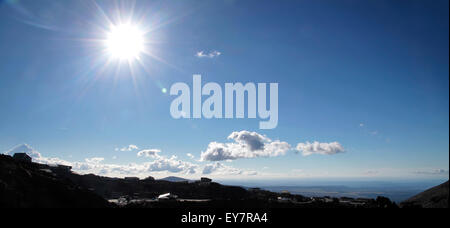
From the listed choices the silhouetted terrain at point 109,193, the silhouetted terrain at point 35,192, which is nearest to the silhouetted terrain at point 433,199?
the silhouetted terrain at point 109,193

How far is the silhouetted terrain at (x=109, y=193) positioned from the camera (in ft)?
86.8

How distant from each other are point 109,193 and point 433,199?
6481cm

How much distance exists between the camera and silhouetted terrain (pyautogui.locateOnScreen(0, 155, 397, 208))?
86.8 feet

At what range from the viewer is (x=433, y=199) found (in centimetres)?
5116

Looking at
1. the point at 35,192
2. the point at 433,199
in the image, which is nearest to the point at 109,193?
the point at 35,192

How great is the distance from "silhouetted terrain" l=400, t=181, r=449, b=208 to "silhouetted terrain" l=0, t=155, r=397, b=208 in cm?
850

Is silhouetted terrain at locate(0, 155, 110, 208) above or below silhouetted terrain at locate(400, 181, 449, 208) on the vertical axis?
above

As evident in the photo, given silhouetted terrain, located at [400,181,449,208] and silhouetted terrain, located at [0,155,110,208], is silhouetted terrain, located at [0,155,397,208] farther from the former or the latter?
silhouetted terrain, located at [400,181,449,208]

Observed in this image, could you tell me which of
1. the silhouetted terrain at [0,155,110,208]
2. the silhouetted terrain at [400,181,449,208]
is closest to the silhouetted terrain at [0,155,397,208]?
the silhouetted terrain at [0,155,110,208]
